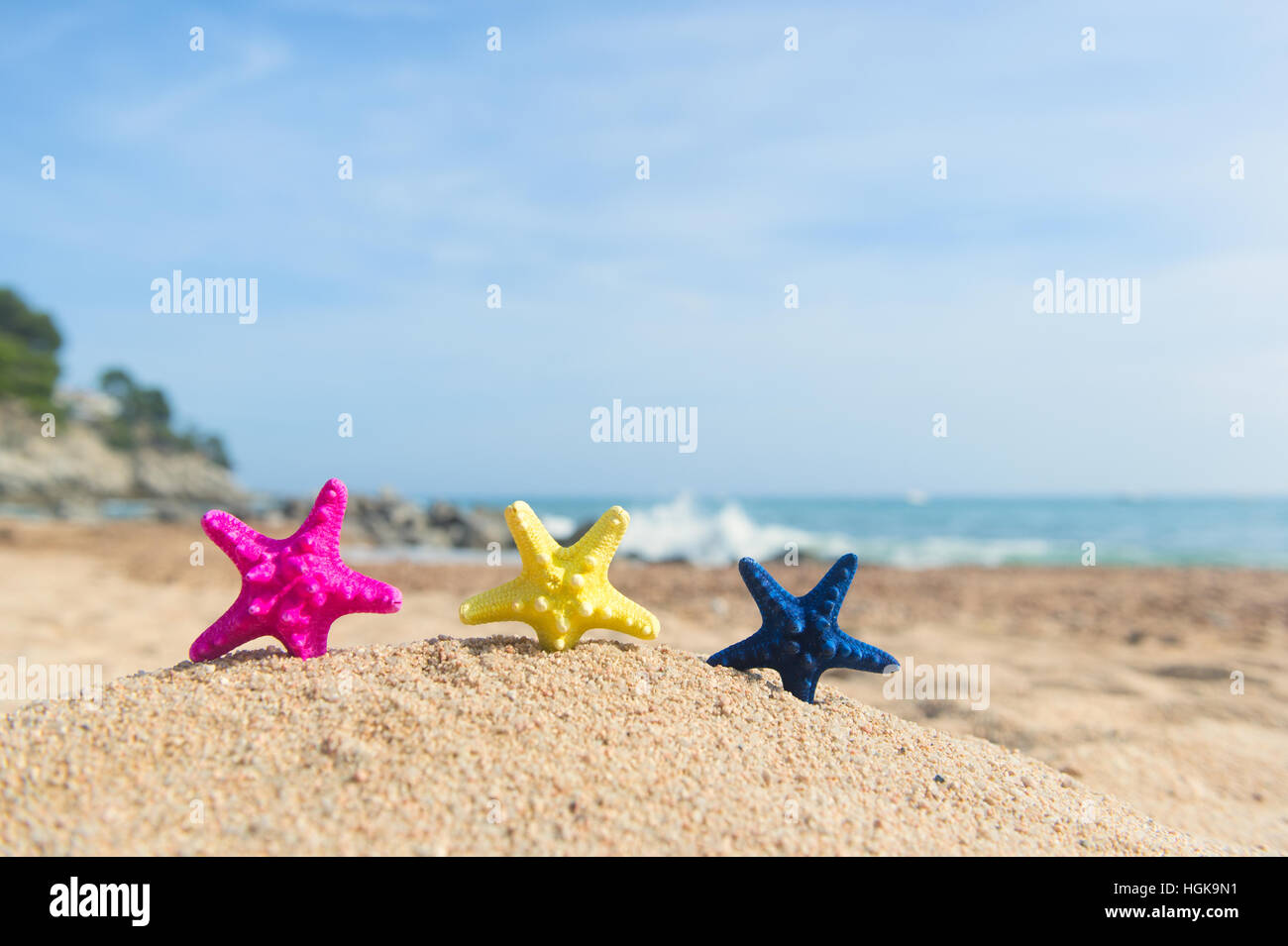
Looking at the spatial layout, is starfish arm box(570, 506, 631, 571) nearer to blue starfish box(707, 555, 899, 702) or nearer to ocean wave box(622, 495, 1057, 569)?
blue starfish box(707, 555, 899, 702)

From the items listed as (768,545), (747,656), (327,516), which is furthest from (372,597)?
(768,545)

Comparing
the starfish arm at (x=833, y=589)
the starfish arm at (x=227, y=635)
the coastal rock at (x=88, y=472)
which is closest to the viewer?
the starfish arm at (x=227, y=635)

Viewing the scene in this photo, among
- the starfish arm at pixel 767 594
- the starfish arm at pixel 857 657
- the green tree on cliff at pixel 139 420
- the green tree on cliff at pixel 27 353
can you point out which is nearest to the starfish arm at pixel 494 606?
the starfish arm at pixel 767 594

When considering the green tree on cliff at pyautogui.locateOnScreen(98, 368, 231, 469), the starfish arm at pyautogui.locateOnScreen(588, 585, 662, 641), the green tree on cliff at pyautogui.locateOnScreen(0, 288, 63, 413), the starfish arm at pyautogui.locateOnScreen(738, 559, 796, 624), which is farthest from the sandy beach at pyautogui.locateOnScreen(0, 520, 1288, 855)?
the green tree on cliff at pyautogui.locateOnScreen(98, 368, 231, 469)

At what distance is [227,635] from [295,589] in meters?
0.34

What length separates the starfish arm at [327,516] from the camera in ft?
11.2

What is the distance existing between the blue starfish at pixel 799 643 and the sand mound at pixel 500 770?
10 cm

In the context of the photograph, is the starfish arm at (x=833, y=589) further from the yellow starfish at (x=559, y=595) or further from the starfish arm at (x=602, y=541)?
the starfish arm at (x=602, y=541)

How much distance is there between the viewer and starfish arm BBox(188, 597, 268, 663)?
327 centimetres

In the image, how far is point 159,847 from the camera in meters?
2.24

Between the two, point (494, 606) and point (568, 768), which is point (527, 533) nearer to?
point (494, 606)

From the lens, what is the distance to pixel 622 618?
3.42 m

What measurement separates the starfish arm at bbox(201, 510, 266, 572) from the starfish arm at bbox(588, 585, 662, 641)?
1.51 metres
